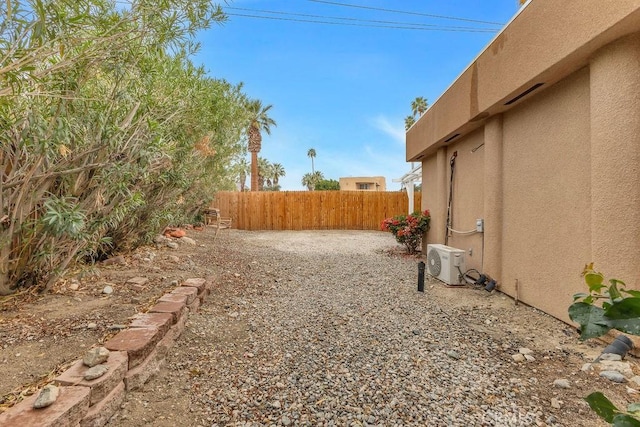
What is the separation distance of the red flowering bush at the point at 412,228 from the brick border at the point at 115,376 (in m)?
5.91

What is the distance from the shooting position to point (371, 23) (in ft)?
30.3

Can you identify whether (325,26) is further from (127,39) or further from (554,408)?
(554,408)

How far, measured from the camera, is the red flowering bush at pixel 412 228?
772 centimetres

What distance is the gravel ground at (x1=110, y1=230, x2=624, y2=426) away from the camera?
1941 millimetres

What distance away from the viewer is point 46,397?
1603 mm

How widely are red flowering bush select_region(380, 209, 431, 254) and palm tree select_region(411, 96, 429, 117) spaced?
17.5 metres

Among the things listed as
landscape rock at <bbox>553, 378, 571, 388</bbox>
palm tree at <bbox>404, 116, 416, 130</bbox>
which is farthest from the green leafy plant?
palm tree at <bbox>404, 116, 416, 130</bbox>

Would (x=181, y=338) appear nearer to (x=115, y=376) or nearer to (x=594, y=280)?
(x=115, y=376)

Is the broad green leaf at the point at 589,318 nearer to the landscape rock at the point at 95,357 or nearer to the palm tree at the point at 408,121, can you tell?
the landscape rock at the point at 95,357

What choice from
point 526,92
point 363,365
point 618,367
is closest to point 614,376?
point 618,367

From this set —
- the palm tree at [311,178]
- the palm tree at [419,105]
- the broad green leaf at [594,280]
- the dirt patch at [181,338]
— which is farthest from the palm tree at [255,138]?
the broad green leaf at [594,280]

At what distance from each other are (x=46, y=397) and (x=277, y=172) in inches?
1573

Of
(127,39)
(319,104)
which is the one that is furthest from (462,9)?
(127,39)

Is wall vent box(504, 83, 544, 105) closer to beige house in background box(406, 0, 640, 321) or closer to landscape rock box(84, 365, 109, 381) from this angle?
beige house in background box(406, 0, 640, 321)
